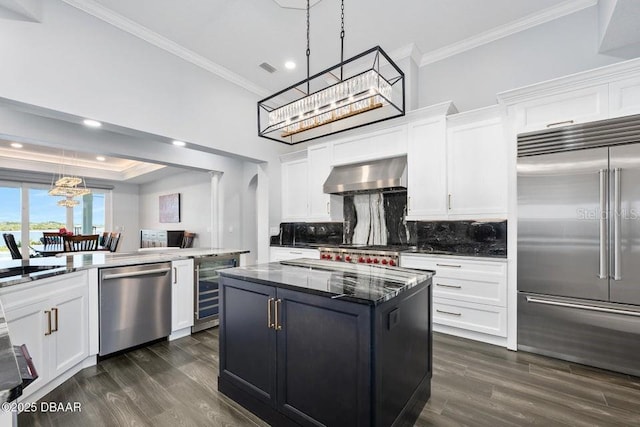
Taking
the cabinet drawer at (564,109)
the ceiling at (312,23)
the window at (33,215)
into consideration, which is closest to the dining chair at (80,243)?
the window at (33,215)

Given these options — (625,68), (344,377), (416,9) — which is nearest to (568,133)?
(625,68)

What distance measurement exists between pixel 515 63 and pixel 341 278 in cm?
341

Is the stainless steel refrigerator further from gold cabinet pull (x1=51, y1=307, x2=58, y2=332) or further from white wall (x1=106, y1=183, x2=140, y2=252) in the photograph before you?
white wall (x1=106, y1=183, x2=140, y2=252)

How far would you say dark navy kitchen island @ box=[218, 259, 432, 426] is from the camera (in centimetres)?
146

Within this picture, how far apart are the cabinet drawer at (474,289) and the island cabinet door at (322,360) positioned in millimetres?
2228

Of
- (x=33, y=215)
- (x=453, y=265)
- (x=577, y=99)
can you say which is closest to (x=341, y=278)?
(x=453, y=265)

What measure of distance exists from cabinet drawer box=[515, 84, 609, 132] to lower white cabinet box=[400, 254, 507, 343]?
4.60 ft

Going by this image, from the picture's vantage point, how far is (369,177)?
4078 millimetres

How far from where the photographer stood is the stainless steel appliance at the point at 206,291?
3.46 metres

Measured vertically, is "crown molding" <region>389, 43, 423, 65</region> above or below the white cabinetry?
above

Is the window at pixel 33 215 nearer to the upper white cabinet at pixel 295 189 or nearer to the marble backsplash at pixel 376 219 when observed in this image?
the upper white cabinet at pixel 295 189

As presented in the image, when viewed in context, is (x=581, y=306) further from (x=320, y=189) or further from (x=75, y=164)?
(x=75, y=164)

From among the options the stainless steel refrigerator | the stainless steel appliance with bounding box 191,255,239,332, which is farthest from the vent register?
the stainless steel appliance with bounding box 191,255,239,332

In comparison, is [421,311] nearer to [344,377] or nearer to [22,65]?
[344,377]
